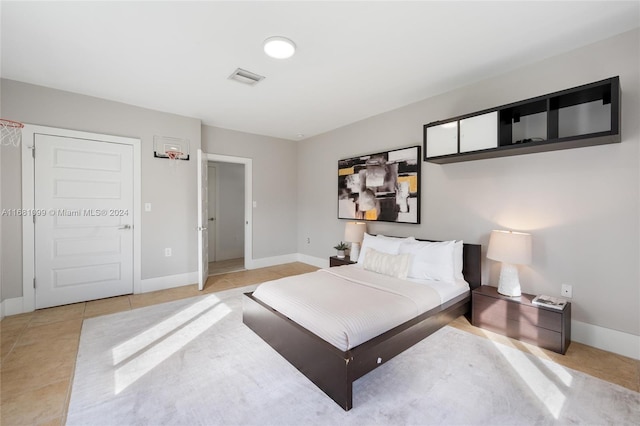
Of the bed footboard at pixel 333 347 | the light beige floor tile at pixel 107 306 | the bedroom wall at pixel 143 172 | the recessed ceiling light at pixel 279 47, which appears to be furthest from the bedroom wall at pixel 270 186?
the bed footboard at pixel 333 347

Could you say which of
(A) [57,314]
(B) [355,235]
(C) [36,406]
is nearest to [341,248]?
(B) [355,235]

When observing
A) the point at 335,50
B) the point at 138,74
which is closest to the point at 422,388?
the point at 335,50

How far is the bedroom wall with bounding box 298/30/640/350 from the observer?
A: 7.39 ft

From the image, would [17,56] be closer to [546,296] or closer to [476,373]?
[476,373]

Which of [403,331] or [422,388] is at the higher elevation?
[403,331]

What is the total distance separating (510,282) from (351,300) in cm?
160

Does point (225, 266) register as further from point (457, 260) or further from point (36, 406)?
point (457, 260)

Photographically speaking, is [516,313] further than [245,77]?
No

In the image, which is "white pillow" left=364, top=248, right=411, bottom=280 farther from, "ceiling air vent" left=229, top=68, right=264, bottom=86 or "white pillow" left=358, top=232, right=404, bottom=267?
"ceiling air vent" left=229, top=68, right=264, bottom=86

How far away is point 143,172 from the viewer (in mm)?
3939

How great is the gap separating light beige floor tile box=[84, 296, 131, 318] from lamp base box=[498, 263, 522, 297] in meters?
4.17

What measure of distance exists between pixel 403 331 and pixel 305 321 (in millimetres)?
754

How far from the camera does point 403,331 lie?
6.91 feet

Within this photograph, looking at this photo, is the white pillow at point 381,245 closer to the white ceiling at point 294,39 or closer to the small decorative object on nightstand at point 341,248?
the small decorative object on nightstand at point 341,248
